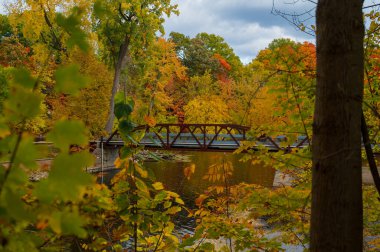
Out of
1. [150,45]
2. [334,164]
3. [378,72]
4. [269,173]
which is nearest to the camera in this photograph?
[334,164]

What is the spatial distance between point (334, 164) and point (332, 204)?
0.19 metres

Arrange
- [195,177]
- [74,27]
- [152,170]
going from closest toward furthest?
[74,27] → [152,170] → [195,177]

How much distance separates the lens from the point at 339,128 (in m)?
1.74

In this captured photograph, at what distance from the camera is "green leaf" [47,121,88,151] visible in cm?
63

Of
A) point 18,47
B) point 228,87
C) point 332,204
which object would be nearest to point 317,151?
point 332,204

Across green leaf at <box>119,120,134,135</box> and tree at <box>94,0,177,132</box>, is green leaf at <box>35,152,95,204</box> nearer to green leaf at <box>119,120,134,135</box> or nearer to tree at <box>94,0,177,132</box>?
green leaf at <box>119,120,134,135</box>

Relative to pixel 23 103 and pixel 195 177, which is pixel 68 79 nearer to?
pixel 23 103

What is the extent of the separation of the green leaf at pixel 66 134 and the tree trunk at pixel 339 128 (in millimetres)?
1352

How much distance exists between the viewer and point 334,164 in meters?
1.73

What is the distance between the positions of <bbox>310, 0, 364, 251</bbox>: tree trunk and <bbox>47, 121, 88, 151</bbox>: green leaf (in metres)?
1.35

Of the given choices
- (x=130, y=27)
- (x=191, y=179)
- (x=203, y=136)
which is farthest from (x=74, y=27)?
(x=130, y=27)

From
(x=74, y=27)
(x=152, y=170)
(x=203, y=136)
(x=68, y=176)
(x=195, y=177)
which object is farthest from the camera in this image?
(x=203, y=136)

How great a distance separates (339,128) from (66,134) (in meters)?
1.42

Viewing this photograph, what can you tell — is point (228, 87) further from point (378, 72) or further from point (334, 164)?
point (334, 164)
